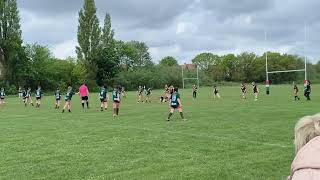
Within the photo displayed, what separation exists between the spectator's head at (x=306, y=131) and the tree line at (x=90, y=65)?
72.9 meters

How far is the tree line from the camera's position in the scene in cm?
7444

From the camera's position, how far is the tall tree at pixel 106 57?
306 ft

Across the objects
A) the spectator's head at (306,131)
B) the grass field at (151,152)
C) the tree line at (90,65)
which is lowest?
the grass field at (151,152)

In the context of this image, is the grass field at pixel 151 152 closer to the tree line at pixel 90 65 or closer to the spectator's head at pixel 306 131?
the spectator's head at pixel 306 131

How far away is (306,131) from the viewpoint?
2453mm

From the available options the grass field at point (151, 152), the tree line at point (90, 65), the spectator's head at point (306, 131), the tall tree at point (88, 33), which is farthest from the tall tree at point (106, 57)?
the spectator's head at point (306, 131)

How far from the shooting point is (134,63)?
125 metres

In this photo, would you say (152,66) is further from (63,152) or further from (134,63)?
(63,152)

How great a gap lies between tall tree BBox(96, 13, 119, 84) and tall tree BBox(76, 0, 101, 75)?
213cm

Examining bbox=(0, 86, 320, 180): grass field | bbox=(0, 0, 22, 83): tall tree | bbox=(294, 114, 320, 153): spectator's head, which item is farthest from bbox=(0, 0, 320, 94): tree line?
bbox=(294, 114, 320, 153): spectator's head

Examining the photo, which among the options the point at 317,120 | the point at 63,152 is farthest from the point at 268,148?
the point at 317,120

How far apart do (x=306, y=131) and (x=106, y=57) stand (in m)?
93.9

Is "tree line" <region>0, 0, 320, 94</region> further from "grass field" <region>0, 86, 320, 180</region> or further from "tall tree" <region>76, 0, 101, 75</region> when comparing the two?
"grass field" <region>0, 86, 320, 180</region>

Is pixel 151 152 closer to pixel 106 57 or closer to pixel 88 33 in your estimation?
pixel 88 33
